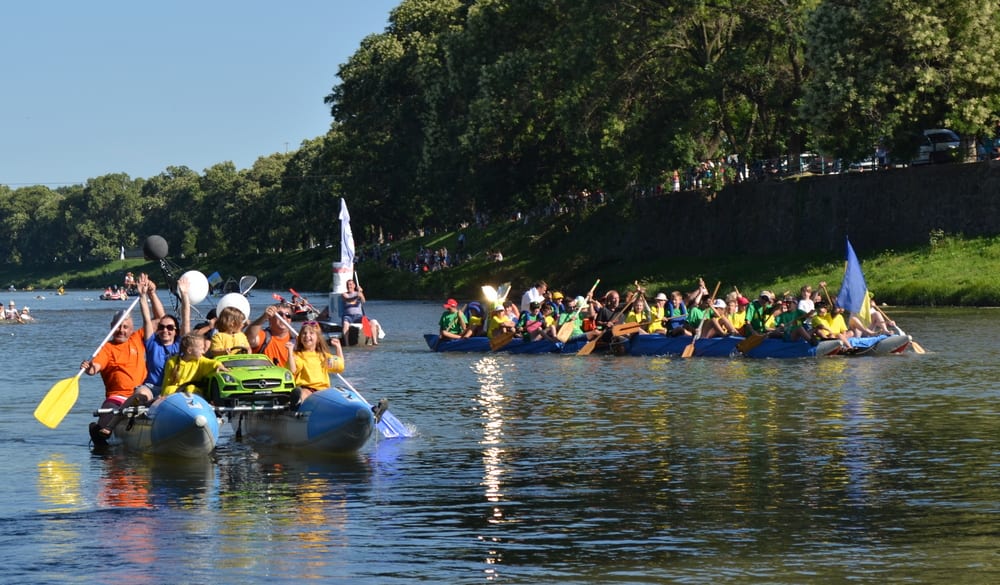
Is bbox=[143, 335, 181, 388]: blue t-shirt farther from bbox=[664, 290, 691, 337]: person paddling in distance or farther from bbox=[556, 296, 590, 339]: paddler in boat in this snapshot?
bbox=[556, 296, 590, 339]: paddler in boat

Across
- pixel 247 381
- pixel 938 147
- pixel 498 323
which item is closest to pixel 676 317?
pixel 498 323

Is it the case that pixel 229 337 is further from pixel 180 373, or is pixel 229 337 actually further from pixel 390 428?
pixel 390 428

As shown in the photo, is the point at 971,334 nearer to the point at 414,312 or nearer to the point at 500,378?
the point at 500,378

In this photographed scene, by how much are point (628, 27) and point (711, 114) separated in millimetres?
4855

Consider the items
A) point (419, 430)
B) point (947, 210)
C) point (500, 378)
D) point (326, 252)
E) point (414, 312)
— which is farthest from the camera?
point (326, 252)

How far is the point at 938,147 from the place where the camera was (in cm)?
5703

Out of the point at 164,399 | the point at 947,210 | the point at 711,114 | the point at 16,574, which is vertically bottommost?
the point at 16,574

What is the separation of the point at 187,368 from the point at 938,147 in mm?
42915

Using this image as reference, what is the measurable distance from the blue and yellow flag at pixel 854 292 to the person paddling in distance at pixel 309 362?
16.6 m

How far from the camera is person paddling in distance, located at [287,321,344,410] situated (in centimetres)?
1981

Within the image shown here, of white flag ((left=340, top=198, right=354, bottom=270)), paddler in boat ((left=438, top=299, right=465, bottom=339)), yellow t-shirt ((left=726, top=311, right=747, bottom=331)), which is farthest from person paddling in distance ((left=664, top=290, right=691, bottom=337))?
white flag ((left=340, top=198, right=354, bottom=270))

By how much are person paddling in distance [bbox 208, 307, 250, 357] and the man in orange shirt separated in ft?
3.05

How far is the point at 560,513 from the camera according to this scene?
15188 millimetres

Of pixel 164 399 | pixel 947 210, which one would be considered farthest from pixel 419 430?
pixel 947 210
